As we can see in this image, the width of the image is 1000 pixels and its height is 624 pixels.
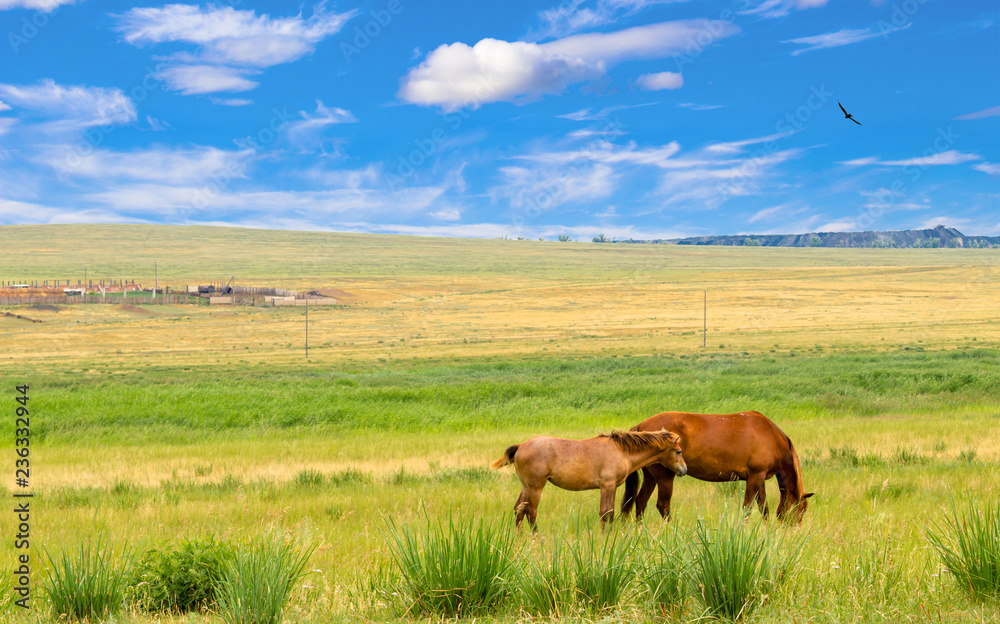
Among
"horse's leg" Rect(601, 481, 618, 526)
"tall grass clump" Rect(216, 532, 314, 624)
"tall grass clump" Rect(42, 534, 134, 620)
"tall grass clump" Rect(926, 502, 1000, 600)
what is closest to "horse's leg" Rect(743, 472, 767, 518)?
"horse's leg" Rect(601, 481, 618, 526)

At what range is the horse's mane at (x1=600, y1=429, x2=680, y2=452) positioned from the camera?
8398mm

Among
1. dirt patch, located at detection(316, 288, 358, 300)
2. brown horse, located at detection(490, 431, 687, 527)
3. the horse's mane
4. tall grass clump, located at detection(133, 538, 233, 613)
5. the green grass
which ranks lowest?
the green grass

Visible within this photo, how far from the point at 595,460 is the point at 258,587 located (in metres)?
4.08

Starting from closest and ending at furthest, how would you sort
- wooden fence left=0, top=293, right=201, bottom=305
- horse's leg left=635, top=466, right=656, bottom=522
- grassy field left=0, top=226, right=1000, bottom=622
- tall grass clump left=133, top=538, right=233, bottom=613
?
tall grass clump left=133, top=538, right=233, bottom=613 → grassy field left=0, top=226, right=1000, bottom=622 → horse's leg left=635, top=466, right=656, bottom=522 → wooden fence left=0, top=293, right=201, bottom=305

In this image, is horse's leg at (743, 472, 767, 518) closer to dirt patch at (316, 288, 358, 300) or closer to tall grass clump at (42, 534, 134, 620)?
tall grass clump at (42, 534, 134, 620)

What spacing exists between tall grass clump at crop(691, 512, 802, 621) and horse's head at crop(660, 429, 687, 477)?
2.58 metres

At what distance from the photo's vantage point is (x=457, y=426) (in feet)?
76.9

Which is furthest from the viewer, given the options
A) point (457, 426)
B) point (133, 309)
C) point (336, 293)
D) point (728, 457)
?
point (336, 293)

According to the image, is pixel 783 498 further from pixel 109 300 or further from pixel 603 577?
pixel 109 300

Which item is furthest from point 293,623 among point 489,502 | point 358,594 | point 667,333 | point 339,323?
point 339,323

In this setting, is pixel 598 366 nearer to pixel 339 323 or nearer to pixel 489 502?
pixel 489 502

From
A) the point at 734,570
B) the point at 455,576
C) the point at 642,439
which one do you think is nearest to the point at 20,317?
the point at 642,439

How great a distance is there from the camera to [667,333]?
6494 cm

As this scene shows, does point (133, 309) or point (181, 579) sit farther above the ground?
point (133, 309)
